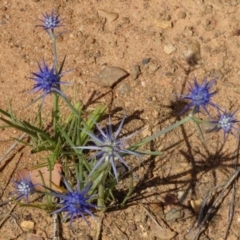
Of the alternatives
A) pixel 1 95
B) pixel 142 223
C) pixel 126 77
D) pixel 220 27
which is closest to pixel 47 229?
pixel 142 223

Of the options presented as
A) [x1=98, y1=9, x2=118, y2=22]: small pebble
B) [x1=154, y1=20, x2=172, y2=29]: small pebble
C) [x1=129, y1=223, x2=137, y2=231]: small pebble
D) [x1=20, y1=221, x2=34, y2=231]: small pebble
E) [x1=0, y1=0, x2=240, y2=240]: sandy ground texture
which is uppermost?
[x1=98, y1=9, x2=118, y2=22]: small pebble

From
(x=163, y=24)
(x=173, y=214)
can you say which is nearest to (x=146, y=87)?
(x=163, y=24)

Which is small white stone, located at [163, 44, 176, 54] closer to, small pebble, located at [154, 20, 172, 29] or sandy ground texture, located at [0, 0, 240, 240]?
sandy ground texture, located at [0, 0, 240, 240]

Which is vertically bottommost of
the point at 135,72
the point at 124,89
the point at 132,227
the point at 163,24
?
the point at 132,227

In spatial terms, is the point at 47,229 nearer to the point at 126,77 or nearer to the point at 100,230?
the point at 100,230

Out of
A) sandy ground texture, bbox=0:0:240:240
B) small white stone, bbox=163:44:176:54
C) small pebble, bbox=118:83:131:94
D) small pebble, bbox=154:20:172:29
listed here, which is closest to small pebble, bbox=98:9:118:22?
sandy ground texture, bbox=0:0:240:240

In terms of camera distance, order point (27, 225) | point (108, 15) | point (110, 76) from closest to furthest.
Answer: point (27, 225), point (110, 76), point (108, 15)

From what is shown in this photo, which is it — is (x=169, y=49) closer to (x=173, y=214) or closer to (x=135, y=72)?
(x=135, y=72)
